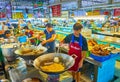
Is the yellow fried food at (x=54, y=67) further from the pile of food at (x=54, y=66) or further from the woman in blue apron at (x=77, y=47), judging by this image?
the woman in blue apron at (x=77, y=47)

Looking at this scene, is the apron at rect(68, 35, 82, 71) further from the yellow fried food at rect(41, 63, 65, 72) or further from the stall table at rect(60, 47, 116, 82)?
the yellow fried food at rect(41, 63, 65, 72)

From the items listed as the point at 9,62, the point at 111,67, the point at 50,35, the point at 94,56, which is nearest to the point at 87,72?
the point at 111,67

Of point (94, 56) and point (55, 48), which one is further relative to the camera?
point (55, 48)

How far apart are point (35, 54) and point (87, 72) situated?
2.86m

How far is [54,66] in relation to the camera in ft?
4.64

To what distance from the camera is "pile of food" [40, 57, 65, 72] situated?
1.32m

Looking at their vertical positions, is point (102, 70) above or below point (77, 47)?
below

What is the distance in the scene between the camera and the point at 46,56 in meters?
1.57

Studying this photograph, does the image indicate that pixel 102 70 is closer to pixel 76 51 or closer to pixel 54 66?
pixel 76 51

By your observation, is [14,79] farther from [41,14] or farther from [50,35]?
[41,14]

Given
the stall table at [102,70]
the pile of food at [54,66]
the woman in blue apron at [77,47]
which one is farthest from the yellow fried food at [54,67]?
the stall table at [102,70]

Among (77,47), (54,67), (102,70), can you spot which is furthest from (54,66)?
(102,70)

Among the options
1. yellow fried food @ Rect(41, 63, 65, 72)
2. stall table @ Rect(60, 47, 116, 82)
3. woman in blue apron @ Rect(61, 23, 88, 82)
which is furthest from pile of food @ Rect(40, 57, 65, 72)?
stall table @ Rect(60, 47, 116, 82)

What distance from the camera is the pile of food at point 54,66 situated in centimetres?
132
